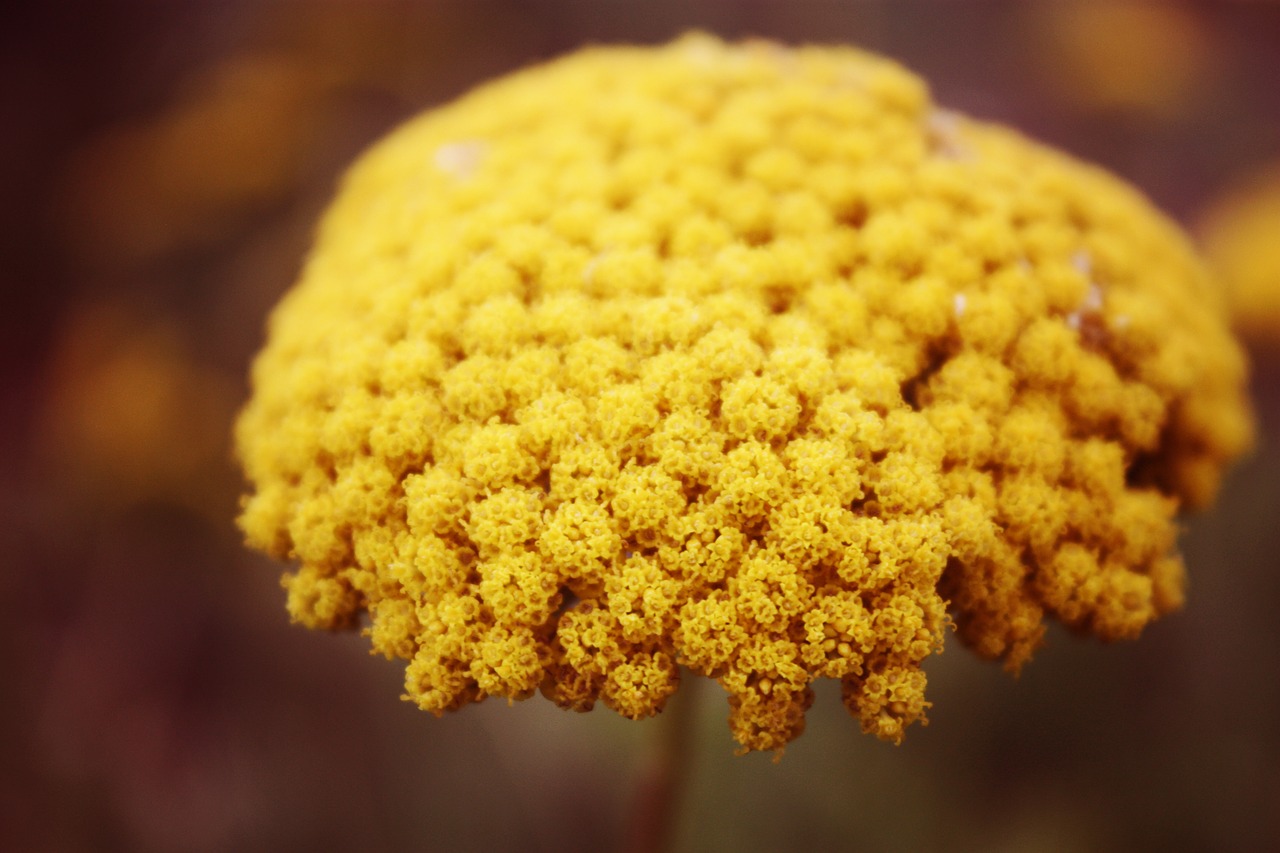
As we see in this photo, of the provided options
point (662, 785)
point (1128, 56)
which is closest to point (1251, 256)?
point (1128, 56)

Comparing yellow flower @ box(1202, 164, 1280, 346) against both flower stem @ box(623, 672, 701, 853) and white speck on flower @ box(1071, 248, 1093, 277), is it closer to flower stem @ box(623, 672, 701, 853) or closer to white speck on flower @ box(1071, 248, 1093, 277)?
white speck on flower @ box(1071, 248, 1093, 277)

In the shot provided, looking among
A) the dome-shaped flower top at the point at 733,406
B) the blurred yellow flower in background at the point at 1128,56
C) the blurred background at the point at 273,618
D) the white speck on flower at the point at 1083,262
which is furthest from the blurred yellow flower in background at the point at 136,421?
the blurred yellow flower in background at the point at 1128,56

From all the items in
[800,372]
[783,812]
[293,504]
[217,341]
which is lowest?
[783,812]

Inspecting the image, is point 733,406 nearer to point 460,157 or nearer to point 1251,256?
point 460,157

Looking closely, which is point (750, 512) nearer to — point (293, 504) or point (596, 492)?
point (596, 492)

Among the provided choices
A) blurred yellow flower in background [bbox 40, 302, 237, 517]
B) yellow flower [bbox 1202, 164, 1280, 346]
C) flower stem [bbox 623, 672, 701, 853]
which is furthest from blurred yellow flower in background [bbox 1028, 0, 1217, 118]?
A: blurred yellow flower in background [bbox 40, 302, 237, 517]

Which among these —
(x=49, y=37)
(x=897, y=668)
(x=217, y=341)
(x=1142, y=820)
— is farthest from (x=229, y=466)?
(x=1142, y=820)
